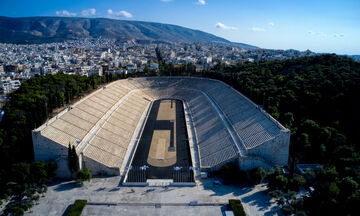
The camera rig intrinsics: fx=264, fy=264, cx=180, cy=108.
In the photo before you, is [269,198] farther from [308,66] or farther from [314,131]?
[308,66]

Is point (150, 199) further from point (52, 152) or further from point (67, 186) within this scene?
point (52, 152)

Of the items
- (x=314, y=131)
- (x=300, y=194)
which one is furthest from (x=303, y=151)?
(x=300, y=194)

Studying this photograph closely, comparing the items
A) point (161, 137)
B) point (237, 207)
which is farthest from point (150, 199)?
point (161, 137)

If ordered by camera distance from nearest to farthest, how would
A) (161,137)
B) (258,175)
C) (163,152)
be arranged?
1. (258,175)
2. (163,152)
3. (161,137)

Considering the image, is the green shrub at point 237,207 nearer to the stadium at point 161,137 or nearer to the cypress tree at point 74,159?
the stadium at point 161,137

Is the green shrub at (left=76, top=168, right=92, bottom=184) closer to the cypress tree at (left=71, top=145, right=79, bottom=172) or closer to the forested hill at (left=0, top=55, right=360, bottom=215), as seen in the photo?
the cypress tree at (left=71, top=145, right=79, bottom=172)

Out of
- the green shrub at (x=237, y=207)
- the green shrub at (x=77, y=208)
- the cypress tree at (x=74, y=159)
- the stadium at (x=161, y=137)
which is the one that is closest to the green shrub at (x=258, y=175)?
the stadium at (x=161, y=137)

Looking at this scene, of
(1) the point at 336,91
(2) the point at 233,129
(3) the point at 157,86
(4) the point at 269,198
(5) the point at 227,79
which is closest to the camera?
(4) the point at 269,198
